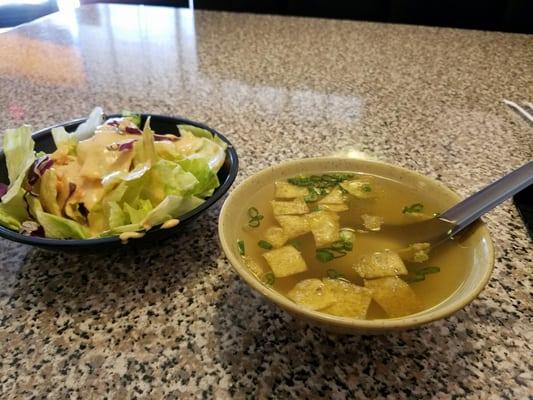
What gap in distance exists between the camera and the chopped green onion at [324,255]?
63 centimetres

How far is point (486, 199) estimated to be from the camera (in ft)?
2.02

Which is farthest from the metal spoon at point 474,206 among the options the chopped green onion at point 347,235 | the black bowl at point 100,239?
the black bowl at point 100,239

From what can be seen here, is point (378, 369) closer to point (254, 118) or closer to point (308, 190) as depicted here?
point (308, 190)

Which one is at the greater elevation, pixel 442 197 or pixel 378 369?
pixel 442 197

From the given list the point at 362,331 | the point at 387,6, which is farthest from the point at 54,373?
the point at 387,6

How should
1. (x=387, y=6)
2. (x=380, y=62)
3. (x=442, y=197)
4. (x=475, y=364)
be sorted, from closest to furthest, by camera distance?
(x=475, y=364), (x=442, y=197), (x=380, y=62), (x=387, y=6)

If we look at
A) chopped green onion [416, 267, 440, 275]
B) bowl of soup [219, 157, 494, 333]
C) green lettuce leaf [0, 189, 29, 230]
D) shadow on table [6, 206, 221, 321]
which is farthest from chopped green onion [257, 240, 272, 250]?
green lettuce leaf [0, 189, 29, 230]

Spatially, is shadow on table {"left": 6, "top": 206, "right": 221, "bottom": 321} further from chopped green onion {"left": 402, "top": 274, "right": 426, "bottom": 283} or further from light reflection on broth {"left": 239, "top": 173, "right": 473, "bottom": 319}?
chopped green onion {"left": 402, "top": 274, "right": 426, "bottom": 283}

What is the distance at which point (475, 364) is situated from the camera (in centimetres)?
56

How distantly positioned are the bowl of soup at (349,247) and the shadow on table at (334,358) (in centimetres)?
7

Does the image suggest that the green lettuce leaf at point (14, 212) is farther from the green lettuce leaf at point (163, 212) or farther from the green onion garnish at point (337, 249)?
the green onion garnish at point (337, 249)

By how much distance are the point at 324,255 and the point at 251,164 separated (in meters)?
0.42

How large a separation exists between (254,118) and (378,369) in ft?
2.78

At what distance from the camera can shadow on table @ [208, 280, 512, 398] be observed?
531 millimetres
